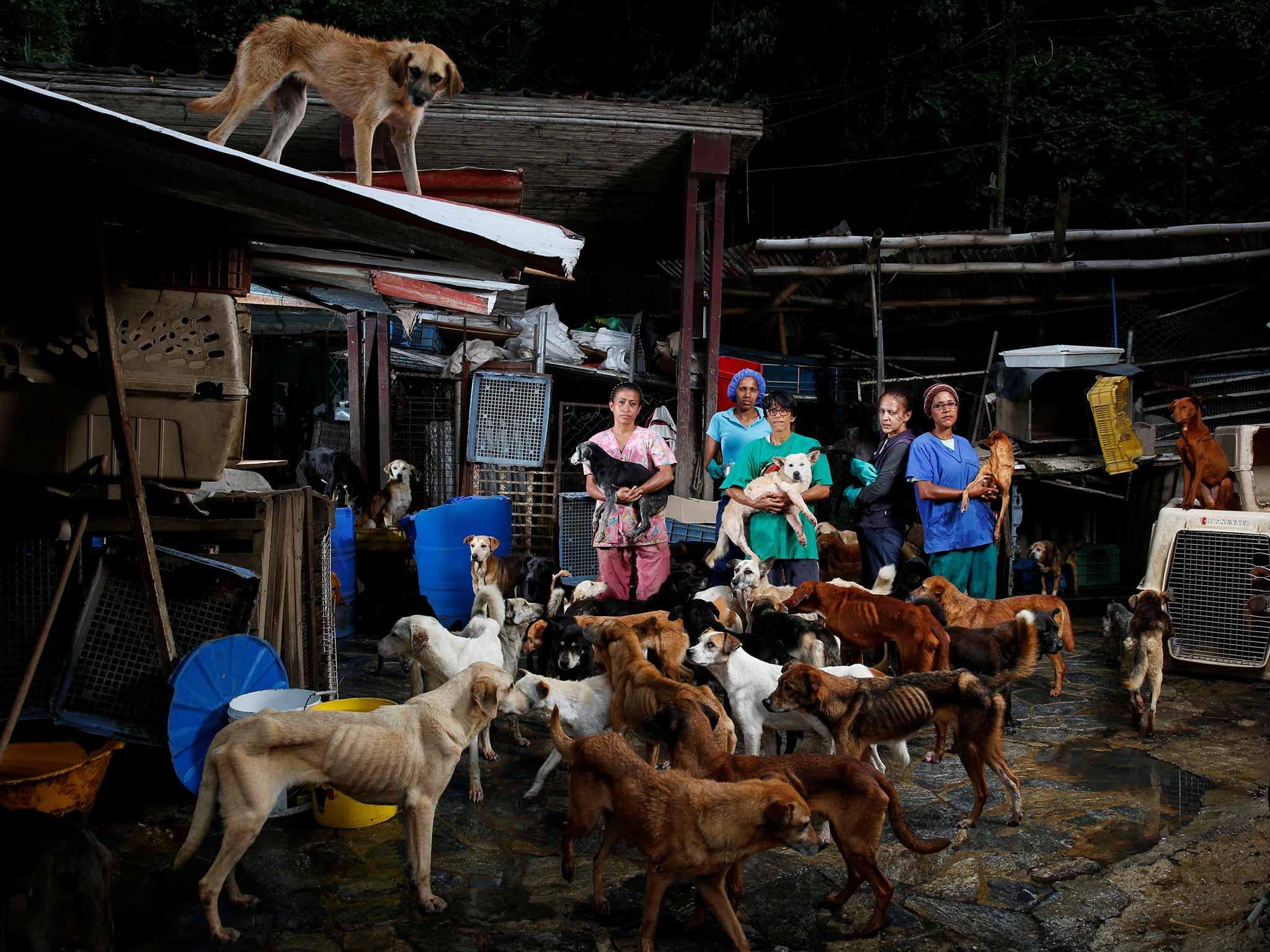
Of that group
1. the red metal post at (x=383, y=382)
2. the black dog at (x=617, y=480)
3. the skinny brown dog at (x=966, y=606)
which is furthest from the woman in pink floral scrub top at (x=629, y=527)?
the red metal post at (x=383, y=382)

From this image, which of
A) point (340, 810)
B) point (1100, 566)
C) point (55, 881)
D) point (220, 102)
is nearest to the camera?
point (55, 881)

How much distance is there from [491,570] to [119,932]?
5451 mm

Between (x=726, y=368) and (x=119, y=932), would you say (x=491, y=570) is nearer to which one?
(x=726, y=368)

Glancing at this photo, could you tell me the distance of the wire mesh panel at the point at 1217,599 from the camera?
25.6 ft

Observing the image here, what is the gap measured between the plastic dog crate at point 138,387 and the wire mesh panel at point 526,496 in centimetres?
629

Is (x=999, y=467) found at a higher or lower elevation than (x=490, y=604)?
higher

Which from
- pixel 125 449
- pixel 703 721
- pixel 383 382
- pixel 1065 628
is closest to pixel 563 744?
pixel 703 721

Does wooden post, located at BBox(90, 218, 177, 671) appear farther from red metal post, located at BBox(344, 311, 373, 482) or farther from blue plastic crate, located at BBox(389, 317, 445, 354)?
blue plastic crate, located at BBox(389, 317, 445, 354)

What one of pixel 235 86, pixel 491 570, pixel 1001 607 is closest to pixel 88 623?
pixel 235 86

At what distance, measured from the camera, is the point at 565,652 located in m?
5.93

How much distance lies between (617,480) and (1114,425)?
6.43 metres

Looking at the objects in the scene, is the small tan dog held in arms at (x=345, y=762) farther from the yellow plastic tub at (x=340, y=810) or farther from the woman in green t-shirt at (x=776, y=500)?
the woman in green t-shirt at (x=776, y=500)

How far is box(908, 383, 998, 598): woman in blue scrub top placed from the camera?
696cm

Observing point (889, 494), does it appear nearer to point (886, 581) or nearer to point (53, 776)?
point (886, 581)
